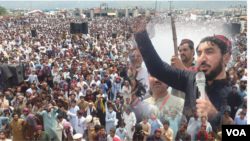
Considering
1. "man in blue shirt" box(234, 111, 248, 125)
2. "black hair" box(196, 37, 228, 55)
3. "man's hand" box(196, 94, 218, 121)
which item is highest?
"black hair" box(196, 37, 228, 55)

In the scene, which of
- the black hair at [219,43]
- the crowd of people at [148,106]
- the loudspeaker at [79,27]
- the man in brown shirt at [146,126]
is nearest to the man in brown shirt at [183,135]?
the crowd of people at [148,106]

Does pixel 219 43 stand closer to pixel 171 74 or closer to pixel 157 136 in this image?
pixel 171 74

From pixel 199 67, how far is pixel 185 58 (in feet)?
0.76

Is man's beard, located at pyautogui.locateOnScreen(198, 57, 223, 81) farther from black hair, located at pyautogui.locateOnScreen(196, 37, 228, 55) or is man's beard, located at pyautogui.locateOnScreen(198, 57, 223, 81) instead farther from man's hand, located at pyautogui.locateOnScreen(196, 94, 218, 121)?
man's hand, located at pyautogui.locateOnScreen(196, 94, 218, 121)

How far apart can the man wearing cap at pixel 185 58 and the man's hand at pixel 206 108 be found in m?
0.18

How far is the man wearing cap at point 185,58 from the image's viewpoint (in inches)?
83.5

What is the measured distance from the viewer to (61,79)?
5934mm

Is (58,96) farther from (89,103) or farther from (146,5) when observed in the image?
(146,5)

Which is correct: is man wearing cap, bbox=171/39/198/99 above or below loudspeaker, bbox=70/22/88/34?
below

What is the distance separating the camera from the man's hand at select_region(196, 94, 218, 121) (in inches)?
83.8

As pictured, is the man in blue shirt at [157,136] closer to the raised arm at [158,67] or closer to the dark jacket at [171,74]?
the dark jacket at [171,74]

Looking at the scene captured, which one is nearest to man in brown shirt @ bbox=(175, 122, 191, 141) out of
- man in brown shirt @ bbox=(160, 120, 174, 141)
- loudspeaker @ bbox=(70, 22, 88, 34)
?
man in brown shirt @ bbox=(160, 120, 174, 141)

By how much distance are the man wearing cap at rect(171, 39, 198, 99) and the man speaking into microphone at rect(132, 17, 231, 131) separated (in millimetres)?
119

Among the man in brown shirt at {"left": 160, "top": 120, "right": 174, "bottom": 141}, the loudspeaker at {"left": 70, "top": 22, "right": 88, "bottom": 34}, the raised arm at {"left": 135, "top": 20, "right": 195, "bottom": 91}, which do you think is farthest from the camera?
the loudspeaker at {"left": 70, "top": 22, "right": 88, "bottom": 34}
